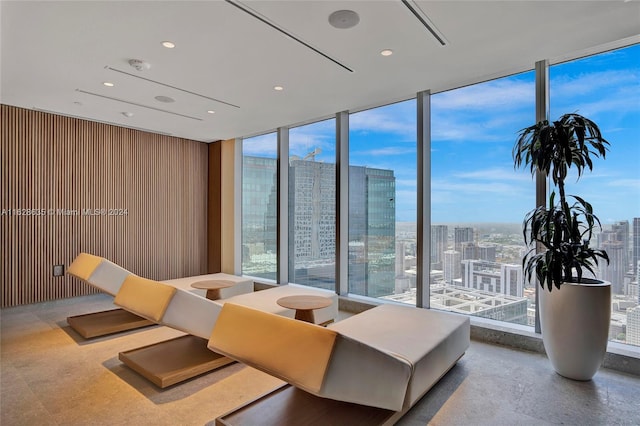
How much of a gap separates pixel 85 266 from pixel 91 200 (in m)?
1.75

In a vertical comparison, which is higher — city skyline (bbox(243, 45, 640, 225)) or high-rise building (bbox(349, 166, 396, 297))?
city skyline (bbox(243, 45, 640, 225))

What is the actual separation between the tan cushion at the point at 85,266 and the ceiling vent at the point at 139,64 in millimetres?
2415

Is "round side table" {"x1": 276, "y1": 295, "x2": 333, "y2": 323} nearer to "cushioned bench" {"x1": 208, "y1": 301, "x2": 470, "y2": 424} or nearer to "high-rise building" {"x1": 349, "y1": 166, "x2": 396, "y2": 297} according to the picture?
"cushioned bench" {"x1": 208, "y1": 301, "x2": 470, "y2": 424}

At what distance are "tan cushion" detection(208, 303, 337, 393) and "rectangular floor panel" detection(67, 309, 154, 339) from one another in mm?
2476

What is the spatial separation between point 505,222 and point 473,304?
1084mm

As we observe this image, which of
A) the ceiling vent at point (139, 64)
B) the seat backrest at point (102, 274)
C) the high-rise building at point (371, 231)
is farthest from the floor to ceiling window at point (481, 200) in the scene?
the seat backrest at point (102, 274)

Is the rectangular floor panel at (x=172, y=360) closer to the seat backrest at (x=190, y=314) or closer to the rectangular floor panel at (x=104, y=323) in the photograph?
the seat backrest at (x=190, y=314)

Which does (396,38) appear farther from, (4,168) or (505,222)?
(4,168)

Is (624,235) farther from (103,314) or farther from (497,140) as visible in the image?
(103,314)

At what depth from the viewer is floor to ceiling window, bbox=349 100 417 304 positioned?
4.80m

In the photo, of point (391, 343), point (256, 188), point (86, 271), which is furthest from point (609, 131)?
point (86, 271)

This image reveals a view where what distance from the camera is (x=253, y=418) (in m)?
2.22

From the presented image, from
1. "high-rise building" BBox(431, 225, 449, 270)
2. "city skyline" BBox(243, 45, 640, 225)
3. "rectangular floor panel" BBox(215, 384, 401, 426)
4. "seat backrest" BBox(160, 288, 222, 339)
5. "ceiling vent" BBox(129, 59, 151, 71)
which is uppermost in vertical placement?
"ceiling vent" BBox(129, 59, 151, 71)

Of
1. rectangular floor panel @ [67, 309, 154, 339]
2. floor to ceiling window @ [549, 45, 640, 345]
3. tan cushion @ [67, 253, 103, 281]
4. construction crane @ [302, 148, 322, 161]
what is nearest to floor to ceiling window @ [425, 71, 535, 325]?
floor to ceiling window @ [549, 45, 640, 345]
